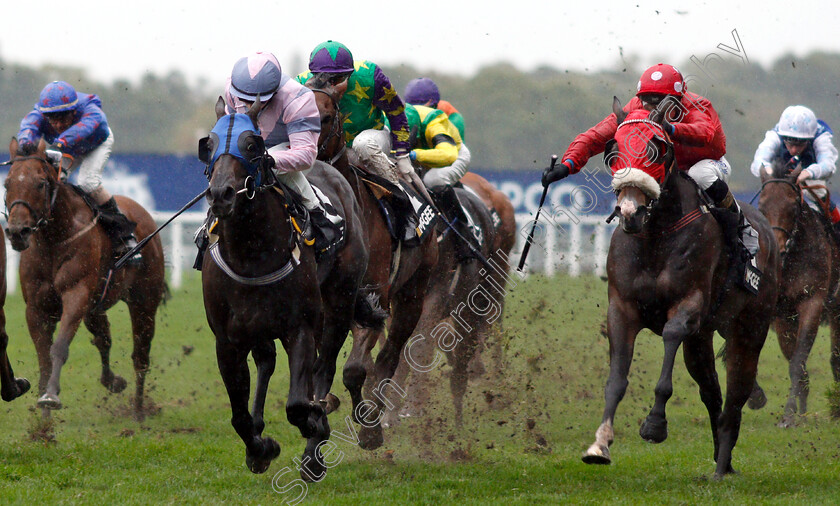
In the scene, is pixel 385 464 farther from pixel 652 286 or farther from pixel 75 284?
pixel 75 284

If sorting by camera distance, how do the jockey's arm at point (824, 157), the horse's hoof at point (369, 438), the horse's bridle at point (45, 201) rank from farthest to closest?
the jockey's arm at point (824, 157) < the horse's bridle at point (45, 201) < the horse's hoof at point (369, 438)

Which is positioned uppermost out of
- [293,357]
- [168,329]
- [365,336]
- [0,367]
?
[293,357]

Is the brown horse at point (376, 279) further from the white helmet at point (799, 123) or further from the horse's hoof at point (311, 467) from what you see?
the white helmet at point (799, 123)

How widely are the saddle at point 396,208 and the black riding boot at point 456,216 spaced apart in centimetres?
146

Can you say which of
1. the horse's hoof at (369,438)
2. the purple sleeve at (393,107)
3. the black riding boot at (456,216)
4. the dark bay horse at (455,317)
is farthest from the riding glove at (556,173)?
the black riding boot at (456,216)

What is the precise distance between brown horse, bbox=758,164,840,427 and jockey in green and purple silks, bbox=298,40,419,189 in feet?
10.5

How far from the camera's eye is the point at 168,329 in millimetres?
12711

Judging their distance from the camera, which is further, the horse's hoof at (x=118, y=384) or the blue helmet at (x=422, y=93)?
the blue helmet at (x=422, y=93)

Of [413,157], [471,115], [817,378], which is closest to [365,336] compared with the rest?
[413,157]

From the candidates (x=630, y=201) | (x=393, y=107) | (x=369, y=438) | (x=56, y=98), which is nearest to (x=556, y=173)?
(x=630, y=201)

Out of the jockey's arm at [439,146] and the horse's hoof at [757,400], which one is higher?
the jockey's arm at [439,146]

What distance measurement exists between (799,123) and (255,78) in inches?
209

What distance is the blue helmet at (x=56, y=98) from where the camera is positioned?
8141mm

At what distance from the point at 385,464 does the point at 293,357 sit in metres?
1.66
